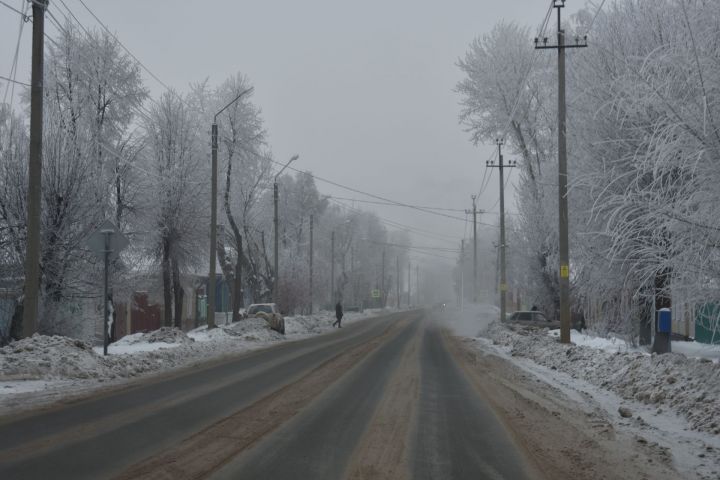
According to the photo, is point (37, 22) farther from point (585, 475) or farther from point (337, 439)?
point (585, 475)

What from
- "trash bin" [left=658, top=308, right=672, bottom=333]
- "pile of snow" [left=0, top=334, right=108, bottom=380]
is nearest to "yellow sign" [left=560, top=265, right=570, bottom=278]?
"trash bin" [left=658, top=308, right=672, bottom=333]

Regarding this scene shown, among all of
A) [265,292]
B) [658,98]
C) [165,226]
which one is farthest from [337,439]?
[265,292]

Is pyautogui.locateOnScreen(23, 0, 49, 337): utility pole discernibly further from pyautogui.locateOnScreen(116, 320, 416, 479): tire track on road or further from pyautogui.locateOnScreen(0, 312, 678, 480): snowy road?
pyautogui.locateOnScreen(116, 320, 416, 479): tire track on road

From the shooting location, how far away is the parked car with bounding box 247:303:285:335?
35312mm

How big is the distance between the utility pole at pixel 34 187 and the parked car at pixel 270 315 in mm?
20016

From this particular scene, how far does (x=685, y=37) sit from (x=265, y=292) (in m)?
46.2

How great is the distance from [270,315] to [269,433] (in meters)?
27.6

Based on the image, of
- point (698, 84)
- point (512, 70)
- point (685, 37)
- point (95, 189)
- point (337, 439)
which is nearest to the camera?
point (337, 439)

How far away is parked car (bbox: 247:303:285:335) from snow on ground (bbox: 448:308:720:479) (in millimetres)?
19117

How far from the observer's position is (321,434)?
8.31 meters

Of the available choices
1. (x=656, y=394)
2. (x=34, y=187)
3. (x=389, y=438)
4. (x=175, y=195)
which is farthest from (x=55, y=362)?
(x=175, y=195)

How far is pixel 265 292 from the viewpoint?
54188mm

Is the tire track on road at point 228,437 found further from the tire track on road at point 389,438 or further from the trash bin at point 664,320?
the trash bin at point 664,320

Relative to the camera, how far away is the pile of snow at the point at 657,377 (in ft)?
31.4
